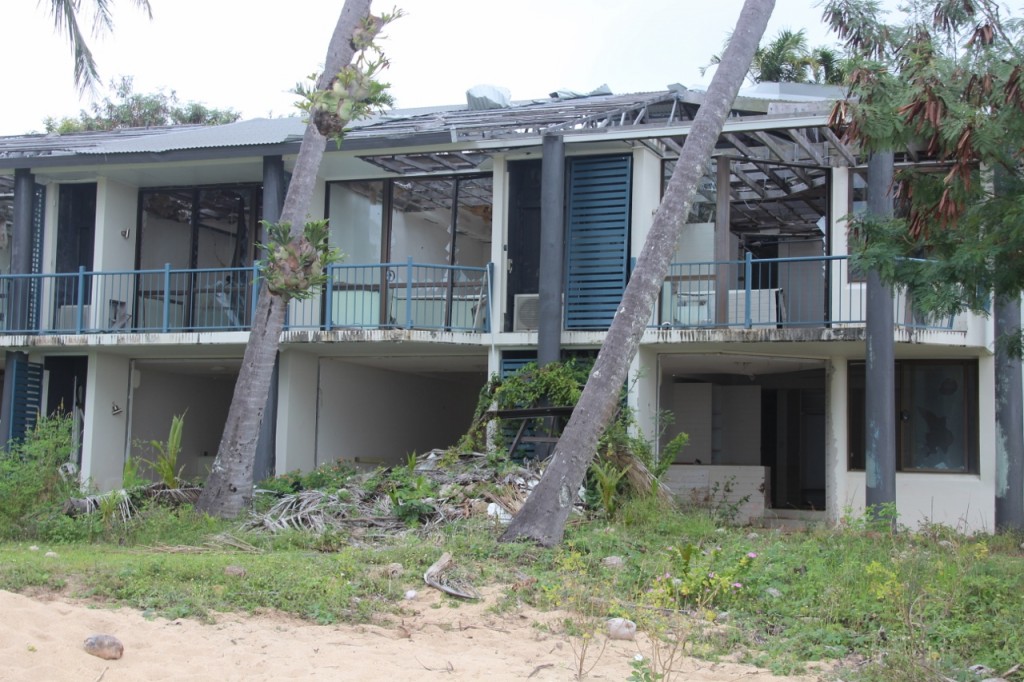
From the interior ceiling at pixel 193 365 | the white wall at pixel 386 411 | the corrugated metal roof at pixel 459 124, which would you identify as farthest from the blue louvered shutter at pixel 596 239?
the interior ceiling at pixel 193 365

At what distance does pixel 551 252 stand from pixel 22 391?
8.55m

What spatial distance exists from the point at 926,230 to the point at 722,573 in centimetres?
335

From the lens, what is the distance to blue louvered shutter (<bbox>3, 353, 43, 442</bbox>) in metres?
17.2

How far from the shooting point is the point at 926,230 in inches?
374

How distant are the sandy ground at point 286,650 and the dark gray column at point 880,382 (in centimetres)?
617

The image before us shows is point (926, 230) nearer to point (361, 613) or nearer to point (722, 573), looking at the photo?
point (722, 573)

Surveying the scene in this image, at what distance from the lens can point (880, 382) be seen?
1320 centimetres

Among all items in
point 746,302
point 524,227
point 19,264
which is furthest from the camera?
point 19,264

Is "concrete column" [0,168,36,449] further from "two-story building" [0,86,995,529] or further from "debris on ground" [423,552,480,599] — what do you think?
"debris on ground" [423,552,480,599]

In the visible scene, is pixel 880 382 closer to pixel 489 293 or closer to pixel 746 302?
pixel 746 302

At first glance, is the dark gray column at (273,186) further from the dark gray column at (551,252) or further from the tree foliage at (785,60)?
the tree foliage at (785,60)

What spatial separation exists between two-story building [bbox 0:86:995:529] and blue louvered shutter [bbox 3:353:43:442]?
0.15ft

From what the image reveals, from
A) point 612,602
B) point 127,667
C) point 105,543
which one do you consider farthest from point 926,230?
point 105,543


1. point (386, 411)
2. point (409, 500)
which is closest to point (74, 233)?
point (386, 411)
